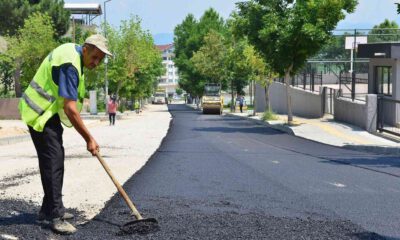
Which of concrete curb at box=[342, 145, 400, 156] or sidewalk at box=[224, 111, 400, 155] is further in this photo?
sidewalk at box=[224, 111, 400, 155]

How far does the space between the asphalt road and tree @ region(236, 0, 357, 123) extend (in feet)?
38.9

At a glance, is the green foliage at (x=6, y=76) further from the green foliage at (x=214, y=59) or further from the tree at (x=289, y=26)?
the tree at (x=289, y=26)

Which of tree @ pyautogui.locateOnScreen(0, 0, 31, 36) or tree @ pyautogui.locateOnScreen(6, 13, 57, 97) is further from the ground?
tree @ pyautogui.locateOnScreen(0, 0, 31, 36)

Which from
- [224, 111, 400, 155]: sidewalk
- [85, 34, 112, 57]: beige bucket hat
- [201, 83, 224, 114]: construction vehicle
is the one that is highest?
[85, 34, 112, 57]: beige bucket hat

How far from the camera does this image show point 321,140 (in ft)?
61.2

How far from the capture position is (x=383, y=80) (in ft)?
84.7

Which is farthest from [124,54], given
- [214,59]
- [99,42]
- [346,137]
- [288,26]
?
[99,42]

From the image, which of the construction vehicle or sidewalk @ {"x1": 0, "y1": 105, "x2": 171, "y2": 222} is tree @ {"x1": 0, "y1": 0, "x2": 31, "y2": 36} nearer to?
the construction vehicle

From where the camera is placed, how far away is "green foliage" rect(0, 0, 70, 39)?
140 feet

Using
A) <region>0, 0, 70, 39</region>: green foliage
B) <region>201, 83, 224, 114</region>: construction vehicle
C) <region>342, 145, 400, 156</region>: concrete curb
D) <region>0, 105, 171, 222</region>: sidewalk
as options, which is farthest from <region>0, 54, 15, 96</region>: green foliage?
<region>342, 145, 400, 156</region>: concrete curb

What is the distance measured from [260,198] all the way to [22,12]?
3821cm

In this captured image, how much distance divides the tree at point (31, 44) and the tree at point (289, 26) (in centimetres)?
1682

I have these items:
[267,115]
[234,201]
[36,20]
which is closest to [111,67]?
[36,20]

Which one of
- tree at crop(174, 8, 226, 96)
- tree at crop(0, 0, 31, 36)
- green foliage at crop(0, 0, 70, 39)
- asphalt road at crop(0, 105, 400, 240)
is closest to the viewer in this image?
asphalt road at crop(0, 105, 400, 240)
